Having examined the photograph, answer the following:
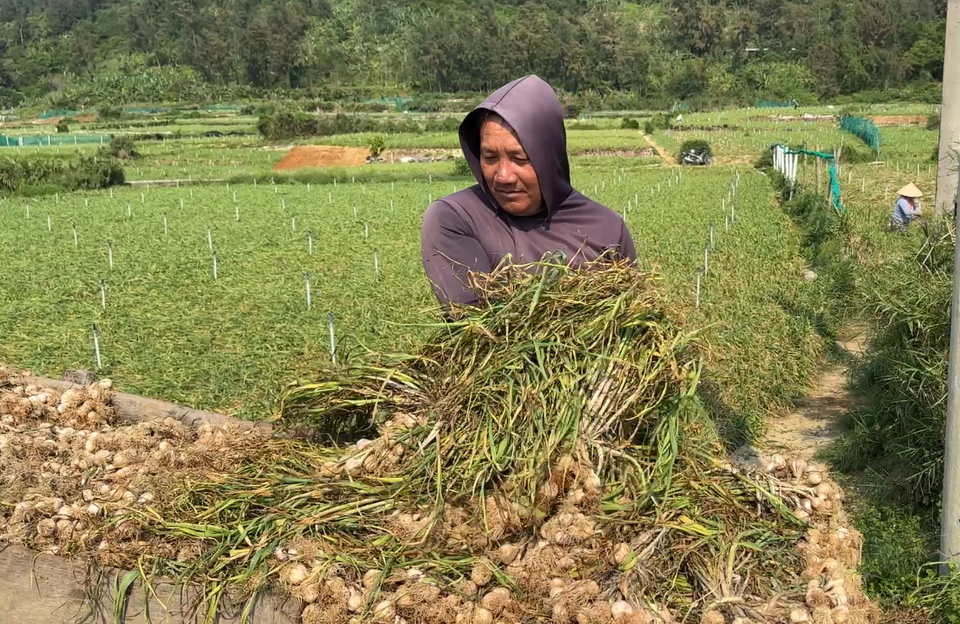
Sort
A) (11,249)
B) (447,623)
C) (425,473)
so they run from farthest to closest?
(11,249), (425,473), (447,623)

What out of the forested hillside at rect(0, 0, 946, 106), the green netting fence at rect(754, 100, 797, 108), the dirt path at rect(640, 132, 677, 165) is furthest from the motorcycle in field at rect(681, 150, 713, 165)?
the forested hillside at rect(0, 0, 946, 106)

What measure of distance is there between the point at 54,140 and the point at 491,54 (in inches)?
2280

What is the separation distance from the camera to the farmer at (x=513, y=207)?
273cm

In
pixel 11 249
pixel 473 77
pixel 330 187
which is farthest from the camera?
pixel 473 77

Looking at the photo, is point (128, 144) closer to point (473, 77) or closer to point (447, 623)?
point (447, 623)

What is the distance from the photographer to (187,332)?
31.4 feet

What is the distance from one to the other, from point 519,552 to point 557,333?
1.83ft

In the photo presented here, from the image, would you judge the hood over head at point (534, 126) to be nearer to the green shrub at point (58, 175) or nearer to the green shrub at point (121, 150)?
the green shrub at point (58, 175)

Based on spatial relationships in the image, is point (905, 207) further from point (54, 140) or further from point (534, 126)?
point (54, 140)

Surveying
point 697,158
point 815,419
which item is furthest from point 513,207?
point 697,158

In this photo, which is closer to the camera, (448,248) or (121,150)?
(448,248)

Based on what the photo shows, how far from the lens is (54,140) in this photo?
51281 millimetres

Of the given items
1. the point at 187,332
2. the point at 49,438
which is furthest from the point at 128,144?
the point at 49,438

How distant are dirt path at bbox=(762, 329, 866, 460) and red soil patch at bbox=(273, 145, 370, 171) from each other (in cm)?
3258
